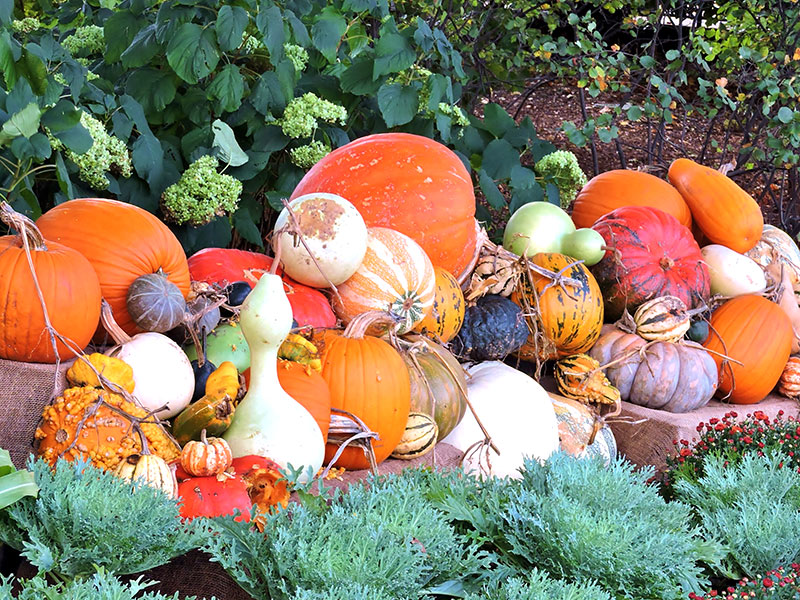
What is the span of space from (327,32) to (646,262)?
5.74ft

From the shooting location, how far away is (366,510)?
5.63 feet

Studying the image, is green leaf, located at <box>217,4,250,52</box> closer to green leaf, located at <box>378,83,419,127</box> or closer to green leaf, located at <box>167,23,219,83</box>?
green leaf, located at <box>167,23,219,83</box>

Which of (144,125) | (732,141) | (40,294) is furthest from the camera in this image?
(732,141)

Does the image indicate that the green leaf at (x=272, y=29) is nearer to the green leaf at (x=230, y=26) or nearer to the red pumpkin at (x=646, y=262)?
the green leaf at (x=230, y=26)

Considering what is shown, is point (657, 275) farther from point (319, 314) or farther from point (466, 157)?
point (319, 314)

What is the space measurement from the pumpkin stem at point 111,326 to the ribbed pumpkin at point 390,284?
81 cm

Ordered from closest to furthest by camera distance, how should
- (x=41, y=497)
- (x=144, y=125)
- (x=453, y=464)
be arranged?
(x=41, y=497) < (x=453, y=464) < (x=144, y=125)

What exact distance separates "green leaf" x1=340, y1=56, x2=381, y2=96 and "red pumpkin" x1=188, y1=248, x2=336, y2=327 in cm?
127

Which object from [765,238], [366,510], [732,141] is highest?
[366,510]

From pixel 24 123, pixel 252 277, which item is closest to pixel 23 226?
pixel 24 123

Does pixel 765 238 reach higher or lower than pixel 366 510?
lower

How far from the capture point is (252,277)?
290 cm

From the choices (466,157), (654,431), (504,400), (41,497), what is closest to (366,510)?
(41,497)

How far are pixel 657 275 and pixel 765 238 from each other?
1082mm
